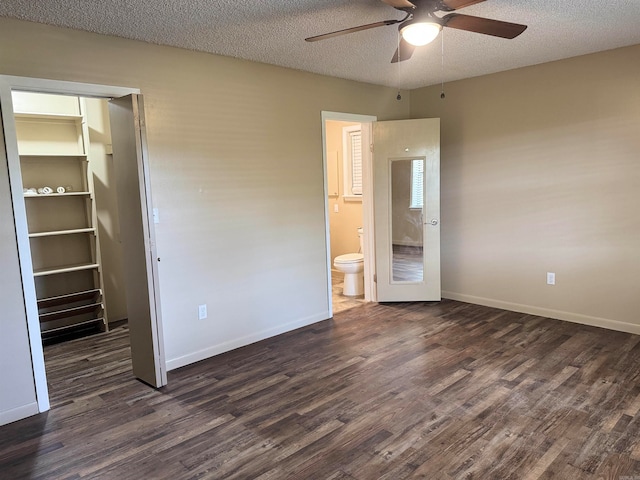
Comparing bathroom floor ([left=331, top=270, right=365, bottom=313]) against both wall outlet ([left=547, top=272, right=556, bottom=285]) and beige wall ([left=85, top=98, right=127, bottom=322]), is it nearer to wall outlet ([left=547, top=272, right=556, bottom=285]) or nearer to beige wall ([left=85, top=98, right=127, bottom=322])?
wall outlet ([left=547, top=272, right=556, bottom=285])

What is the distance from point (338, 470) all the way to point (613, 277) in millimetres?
3227

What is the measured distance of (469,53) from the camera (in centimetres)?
381

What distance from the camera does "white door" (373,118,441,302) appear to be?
4.89 metres

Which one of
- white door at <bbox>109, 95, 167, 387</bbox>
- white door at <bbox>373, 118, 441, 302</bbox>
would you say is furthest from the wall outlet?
white door at <bbox>109, 95, 167, 387</bbox>

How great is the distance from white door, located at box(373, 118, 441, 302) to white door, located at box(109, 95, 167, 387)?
8.99 ft

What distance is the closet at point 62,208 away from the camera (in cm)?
414

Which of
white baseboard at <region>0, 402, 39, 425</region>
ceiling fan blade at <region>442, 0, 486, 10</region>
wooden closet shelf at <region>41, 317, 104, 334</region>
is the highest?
ceiling fan blade at <region>442, 0, 486, 10</region>

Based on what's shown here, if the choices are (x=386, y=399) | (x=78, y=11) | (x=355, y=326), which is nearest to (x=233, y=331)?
(x=355, y=326)

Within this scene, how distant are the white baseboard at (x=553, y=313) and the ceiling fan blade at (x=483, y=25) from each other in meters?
2.92

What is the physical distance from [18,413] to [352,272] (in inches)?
141

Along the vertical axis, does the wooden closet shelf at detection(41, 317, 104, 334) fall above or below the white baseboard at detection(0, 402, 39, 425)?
above

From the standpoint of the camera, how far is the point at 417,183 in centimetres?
496

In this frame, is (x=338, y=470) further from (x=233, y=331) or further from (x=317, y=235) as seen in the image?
(x=317, y=235)

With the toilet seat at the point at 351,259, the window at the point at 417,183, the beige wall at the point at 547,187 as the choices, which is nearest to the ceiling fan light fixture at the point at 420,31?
the beige wall at the point at 547,187
